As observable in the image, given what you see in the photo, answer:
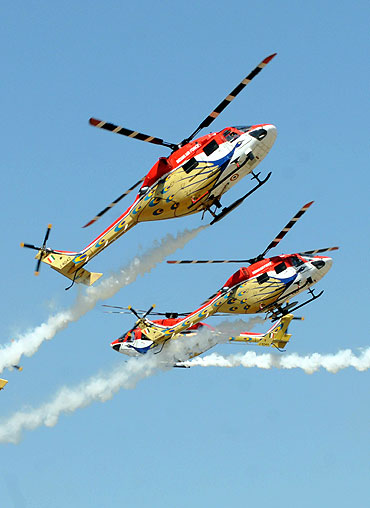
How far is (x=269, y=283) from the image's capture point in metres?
53.1

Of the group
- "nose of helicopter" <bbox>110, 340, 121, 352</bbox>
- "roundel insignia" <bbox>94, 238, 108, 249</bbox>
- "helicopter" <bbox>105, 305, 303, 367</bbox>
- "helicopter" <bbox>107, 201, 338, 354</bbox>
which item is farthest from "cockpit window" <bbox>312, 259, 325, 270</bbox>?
"nose of helicopter" <bbox>110, 340, 121, 352</bbox>

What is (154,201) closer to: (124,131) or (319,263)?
(124,131)

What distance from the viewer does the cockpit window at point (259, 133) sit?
153ft

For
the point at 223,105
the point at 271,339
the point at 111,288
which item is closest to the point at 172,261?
the point at 111,288

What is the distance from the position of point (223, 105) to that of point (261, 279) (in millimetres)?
12146

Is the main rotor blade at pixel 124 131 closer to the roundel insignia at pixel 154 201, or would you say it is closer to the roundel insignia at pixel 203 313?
the roundel insignia at pixel 154 201

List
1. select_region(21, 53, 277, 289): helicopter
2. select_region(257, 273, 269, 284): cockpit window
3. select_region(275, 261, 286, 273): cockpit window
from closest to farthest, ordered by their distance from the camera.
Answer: select_region(21, 53, 277, 289): helicopter
select_region(257, 273, 269, 284): cockpit window
select_region(275, 261, 286, 273): cockpit window

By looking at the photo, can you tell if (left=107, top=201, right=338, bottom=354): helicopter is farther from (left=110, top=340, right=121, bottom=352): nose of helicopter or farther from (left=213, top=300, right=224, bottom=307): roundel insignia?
(left=110, top=340, right=121, bottom=352): nose of helicopter

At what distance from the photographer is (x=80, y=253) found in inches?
1911

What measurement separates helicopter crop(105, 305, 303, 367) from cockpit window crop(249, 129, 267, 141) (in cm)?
1386

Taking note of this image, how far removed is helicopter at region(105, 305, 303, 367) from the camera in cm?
5975

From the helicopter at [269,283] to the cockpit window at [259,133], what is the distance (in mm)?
7852

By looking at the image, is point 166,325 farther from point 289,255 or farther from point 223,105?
point 223,105

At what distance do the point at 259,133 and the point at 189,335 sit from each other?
55.7 feet
